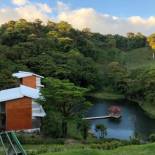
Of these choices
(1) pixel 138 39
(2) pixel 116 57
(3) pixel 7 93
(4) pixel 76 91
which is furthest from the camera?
(1) pixel 138 39

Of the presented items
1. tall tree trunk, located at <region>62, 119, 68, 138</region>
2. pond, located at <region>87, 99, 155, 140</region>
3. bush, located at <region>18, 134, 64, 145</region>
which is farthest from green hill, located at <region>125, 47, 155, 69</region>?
bush, located at <region>18, 134, 64, 145</region>

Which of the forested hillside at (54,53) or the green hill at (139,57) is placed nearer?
the forested hillside at (54,53)

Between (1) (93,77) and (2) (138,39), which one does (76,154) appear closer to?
(1) (93,77)

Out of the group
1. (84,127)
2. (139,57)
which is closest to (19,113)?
(84,127)

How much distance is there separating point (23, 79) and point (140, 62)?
4208 centimetres

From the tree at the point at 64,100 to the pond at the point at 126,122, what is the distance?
493 cm

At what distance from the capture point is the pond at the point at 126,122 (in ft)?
121

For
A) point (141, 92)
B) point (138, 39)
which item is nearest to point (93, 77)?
point (141, 92)

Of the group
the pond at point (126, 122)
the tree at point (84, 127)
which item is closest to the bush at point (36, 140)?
the tree at point (84, 127)

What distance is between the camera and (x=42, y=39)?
66.4 m

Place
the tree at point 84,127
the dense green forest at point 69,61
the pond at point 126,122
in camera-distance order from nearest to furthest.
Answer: the tree at point 84,127 < the pond at point 126,122 < the dense green forest at point 69,61

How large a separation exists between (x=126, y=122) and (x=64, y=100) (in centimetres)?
1544

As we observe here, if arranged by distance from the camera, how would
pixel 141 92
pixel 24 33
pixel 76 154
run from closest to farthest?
pixel 76 154
pixel 141 92
pixel 24 33

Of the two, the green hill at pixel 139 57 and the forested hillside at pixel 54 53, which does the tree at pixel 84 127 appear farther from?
the green hill at pixel 139 57
